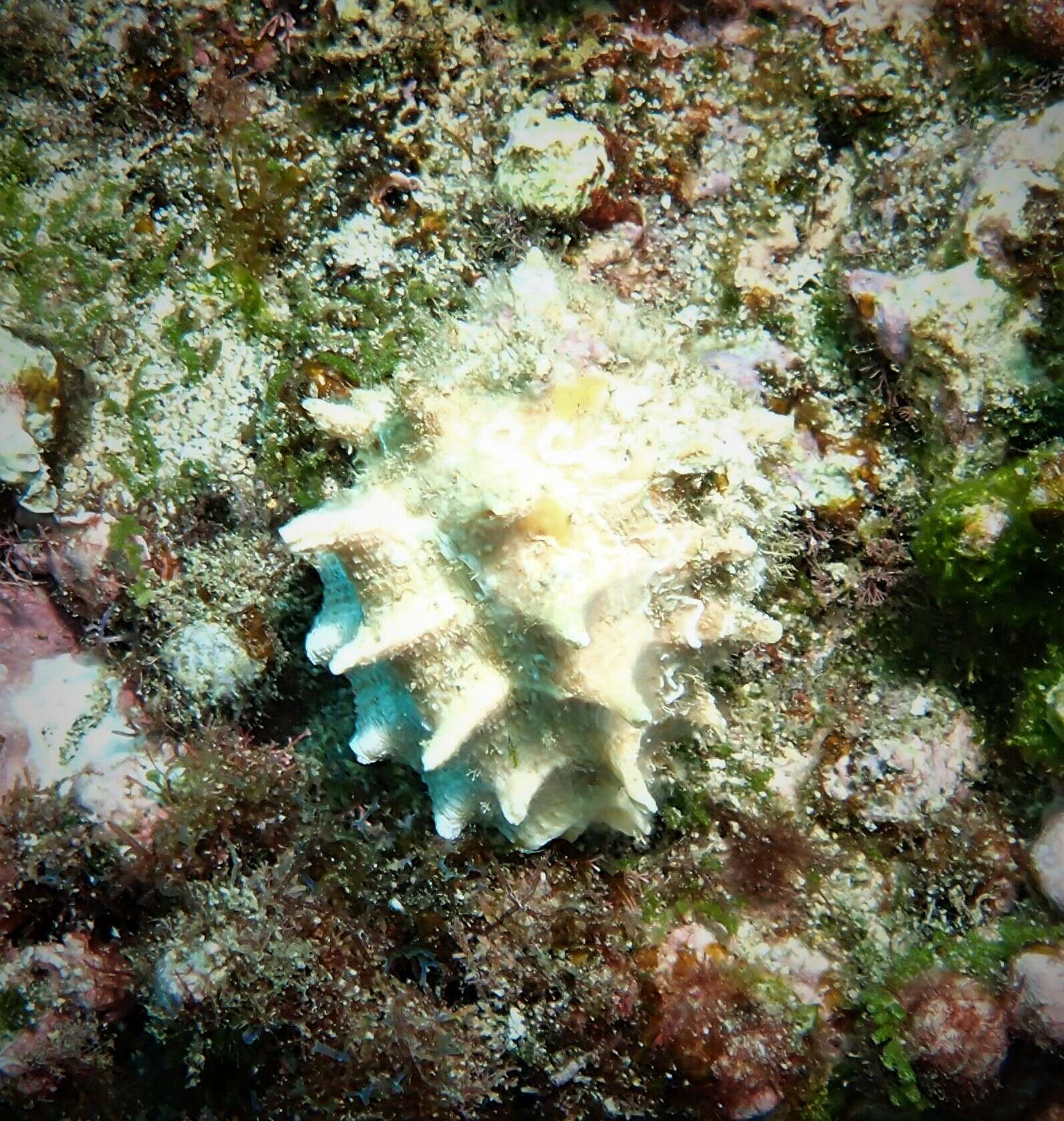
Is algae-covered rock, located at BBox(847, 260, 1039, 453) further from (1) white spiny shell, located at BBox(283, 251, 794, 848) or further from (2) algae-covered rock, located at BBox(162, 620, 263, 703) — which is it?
(2) algae-covered rock, located at BBox(162, 620, 263, 703)

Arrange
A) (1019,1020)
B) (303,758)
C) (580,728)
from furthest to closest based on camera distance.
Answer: (303,758) → (1019,1020) → (580,728)

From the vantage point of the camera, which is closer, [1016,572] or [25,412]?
[1016,572]

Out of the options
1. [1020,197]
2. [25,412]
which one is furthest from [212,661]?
[1020,197]

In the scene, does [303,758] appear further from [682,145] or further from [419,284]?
[682,145]

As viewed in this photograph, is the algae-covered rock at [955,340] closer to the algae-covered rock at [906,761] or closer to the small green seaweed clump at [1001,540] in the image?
the small green seaweed clump at [1001,540]

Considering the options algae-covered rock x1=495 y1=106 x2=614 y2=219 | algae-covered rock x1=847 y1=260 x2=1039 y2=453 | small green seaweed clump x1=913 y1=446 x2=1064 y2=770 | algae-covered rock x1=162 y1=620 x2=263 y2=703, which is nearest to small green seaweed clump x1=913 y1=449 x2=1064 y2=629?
small green seaweed clump x1=913 y1=446 x2=1064 y2=770

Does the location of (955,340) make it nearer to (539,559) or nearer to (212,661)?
(539,559)

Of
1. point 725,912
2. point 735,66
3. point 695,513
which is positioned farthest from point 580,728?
point 735,66
